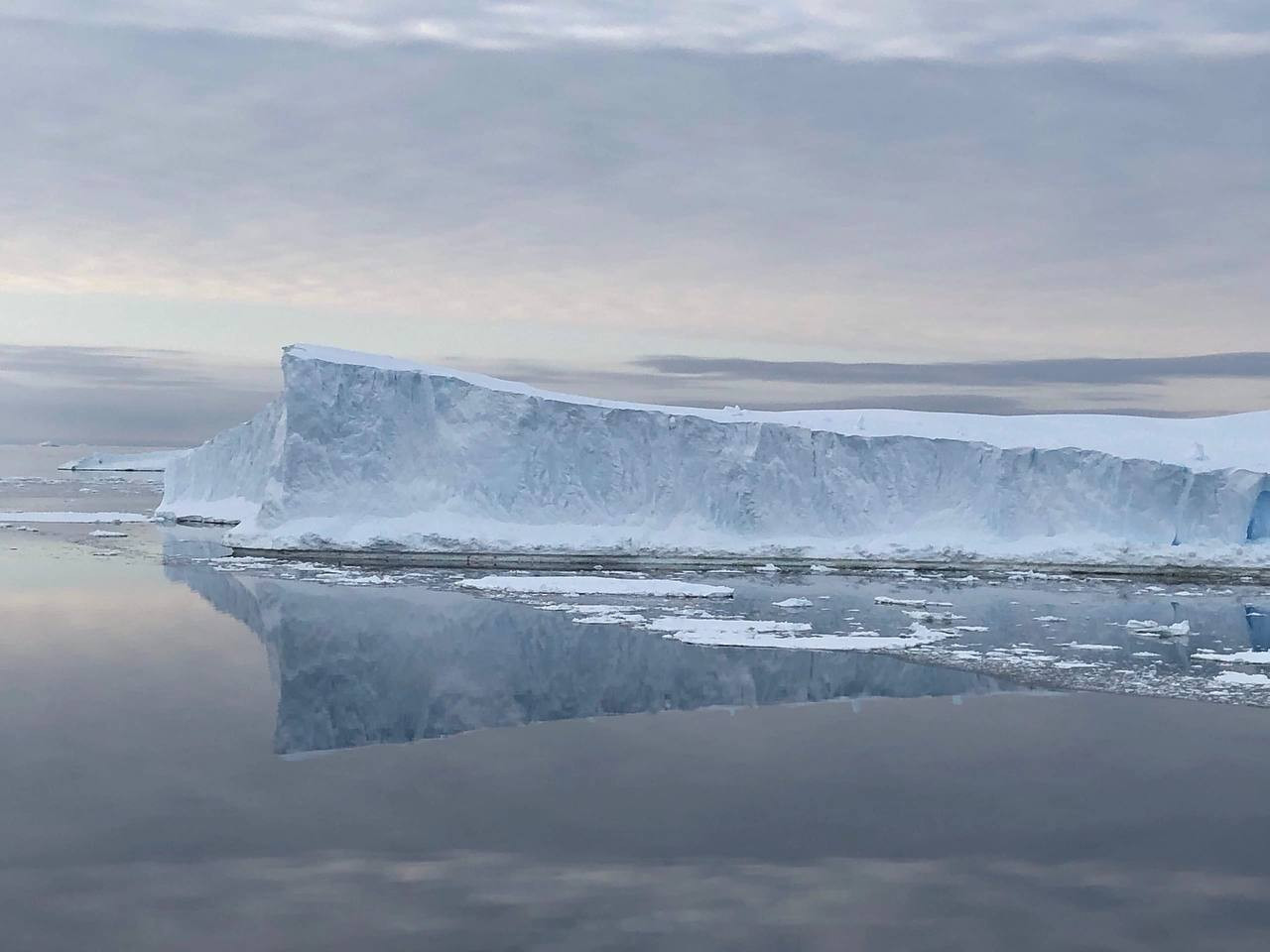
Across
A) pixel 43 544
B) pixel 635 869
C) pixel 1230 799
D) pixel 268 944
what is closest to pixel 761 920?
pixel 635 869

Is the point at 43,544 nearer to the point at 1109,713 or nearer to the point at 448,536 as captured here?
the point at 448,536

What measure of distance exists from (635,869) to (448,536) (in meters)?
13.6

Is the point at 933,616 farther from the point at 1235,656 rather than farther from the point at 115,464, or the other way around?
the point at 115,464

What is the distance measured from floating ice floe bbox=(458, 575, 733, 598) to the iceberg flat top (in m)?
4.66

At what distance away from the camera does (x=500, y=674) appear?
9.48 metres

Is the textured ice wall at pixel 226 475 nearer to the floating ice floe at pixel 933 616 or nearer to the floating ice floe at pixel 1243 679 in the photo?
the floating ice floe at pixel 933 616

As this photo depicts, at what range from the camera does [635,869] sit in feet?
16.4

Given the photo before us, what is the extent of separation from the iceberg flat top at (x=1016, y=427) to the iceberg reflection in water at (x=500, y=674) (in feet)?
25.1

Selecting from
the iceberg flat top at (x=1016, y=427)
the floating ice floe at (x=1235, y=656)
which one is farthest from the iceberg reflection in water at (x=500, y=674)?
the iceberg flat top at (x=1016, y=427)

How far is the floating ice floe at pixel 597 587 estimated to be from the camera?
14.4m

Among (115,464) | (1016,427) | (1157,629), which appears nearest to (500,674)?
(1157,629)

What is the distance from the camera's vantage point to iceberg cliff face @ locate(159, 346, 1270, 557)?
18453mm

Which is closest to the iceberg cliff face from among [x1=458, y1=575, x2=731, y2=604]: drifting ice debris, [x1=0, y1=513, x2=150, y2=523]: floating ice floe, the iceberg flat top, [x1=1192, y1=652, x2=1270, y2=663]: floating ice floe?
the iceberg flat top

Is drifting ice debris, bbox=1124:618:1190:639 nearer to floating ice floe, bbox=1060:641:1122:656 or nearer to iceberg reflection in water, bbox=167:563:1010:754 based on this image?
floating ice floe, bbox=1060:641:1122:656
